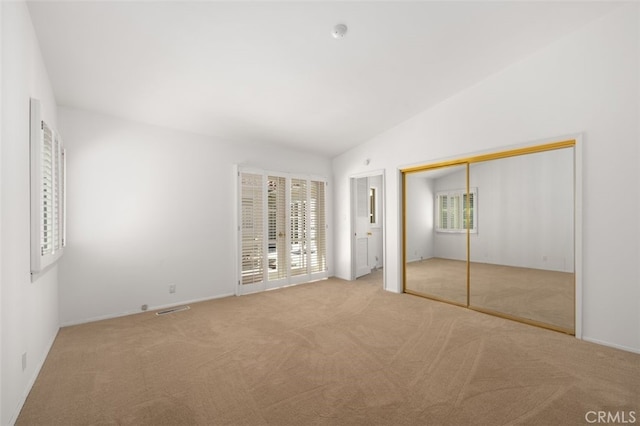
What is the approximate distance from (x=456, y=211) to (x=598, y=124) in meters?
1.97

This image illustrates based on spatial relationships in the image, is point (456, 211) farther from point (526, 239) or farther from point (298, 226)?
point (298, 226)

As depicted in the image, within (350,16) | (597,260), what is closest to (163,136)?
(350,16)

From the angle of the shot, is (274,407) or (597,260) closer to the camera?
(274,407)

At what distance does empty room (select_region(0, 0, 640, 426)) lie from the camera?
2.12 metres

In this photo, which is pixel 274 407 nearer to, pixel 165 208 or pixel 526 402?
pixel 526 402

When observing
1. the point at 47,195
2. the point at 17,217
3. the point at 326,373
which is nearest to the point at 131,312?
the point at 47,195

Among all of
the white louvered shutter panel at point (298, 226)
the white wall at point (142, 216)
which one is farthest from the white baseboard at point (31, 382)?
the white louvered shutter panel at point (298, 226)

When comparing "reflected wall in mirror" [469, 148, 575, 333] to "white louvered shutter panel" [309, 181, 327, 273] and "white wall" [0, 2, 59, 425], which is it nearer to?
"white louvered shutter panel" [309, 181, 327, 273]

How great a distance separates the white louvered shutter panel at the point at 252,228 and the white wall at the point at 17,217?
266 centimetres

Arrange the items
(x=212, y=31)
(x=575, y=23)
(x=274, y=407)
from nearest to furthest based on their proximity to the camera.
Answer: (x=274, y=407) < (x=212, y=31) < (x=575, y=23)

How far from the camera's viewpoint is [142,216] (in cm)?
407

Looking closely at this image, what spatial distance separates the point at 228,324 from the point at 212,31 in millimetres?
3121

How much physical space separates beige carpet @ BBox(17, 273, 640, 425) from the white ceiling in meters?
2.78

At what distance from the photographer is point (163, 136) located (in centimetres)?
426
